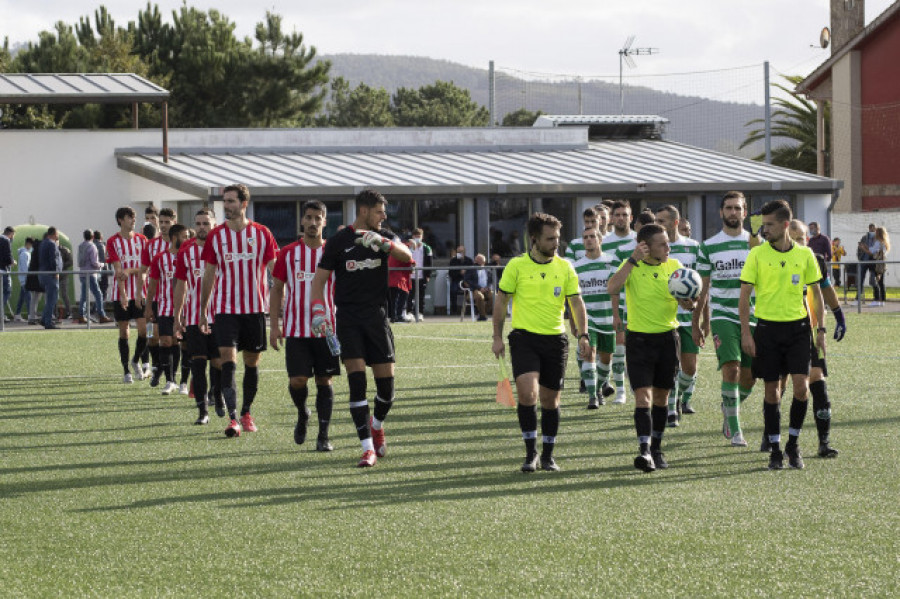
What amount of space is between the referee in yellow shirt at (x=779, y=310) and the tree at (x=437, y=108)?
366 feet

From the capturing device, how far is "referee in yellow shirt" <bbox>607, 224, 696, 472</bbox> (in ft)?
31.7

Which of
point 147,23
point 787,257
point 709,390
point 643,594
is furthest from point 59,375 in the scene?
point 147,23

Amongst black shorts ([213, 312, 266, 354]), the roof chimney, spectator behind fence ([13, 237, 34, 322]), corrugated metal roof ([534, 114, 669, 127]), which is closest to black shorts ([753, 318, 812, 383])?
black shorts ([213, 312, 266, 354])

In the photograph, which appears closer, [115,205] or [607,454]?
[607,454]

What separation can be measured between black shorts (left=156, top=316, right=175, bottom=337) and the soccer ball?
6.74 metres

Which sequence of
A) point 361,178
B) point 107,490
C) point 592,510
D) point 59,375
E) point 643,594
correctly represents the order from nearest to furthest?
point 643,594
point 592,510
point 107,490
point 59,375
point 361,178

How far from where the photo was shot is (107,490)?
909cm

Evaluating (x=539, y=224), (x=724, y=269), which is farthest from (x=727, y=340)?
(x=539, y=224)

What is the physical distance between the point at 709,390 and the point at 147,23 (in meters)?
53.1

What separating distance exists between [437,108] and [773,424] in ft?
372

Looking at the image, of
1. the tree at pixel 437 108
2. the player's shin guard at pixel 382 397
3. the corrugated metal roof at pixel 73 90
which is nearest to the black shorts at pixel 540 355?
the player's shin guard at pixel 382 397

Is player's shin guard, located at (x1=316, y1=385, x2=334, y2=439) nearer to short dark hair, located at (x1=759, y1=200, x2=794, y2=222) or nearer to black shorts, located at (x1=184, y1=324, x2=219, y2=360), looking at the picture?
black shorts, located at (x1=184, y1=324, x2=219, y2=360)

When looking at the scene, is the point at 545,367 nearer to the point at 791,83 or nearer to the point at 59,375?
the point at 59,375

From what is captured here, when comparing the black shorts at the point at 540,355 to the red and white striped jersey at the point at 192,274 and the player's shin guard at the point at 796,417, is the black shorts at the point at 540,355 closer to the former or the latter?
the player's shin guard at the point at 796,417
